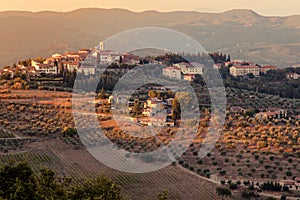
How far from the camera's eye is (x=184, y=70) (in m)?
44.3

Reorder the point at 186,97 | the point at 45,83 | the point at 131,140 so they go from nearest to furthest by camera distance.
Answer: the point at 131,140 → the point at 186,97 → the point at 45,83

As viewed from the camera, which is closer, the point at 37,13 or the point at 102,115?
the point at 102,115

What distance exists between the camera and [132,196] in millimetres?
17453

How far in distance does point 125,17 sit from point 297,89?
146006 millimetres

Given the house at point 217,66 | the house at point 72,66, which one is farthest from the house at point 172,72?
the house at point 72,66

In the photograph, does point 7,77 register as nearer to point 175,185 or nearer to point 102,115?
point 102,115

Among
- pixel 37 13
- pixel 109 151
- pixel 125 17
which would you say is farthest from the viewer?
pixel 125 17

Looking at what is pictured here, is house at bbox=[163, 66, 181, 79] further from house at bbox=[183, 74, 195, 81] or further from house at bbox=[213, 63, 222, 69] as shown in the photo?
house at bbox=[213, 63, 222, 69]

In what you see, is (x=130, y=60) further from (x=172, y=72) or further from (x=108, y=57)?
(x=172, y=72)

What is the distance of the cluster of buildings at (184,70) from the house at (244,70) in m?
3.39

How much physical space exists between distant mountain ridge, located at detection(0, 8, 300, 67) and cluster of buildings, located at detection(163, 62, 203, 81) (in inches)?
1554

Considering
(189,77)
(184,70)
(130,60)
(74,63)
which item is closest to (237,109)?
(189,77)

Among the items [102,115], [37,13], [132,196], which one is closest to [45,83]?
[102,115]

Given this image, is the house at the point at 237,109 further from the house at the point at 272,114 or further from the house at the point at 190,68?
the house at the point at 190,68
